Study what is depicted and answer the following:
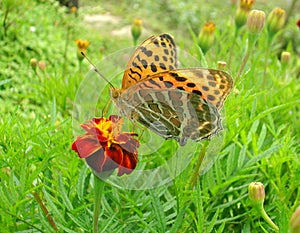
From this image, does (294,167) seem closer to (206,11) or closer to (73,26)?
(73,26)

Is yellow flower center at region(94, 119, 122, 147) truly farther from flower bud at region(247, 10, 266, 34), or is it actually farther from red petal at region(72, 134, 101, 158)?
flower bud at region(247, 10, 266, 34)

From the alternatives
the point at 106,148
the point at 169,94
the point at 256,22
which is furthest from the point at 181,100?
the point at 256,22

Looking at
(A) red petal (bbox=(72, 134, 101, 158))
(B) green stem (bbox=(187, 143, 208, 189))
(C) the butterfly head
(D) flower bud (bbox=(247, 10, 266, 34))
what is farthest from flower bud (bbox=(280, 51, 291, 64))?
(A) red petal (bbox=(72, 134, 101, 158))

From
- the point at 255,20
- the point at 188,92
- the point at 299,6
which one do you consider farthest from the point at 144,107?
the point at 299,6

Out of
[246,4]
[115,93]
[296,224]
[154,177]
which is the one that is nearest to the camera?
[296,224]

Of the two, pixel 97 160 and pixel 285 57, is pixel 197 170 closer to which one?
pixel 97 160
